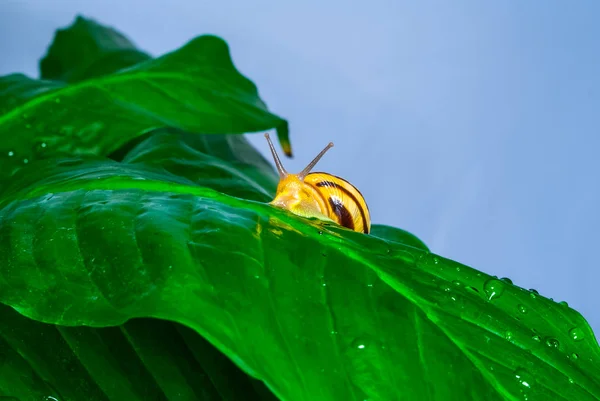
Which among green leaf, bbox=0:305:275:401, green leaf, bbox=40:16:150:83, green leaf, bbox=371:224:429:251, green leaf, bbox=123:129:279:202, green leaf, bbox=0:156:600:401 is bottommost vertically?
green leaf, bbox=0:305:275:401

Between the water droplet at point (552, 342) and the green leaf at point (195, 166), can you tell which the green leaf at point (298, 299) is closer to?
the water droplet at point (552, 342)

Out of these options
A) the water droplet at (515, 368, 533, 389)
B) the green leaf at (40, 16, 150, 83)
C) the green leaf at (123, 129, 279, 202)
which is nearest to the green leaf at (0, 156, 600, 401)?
the water droplet at (515, 368, 533, 389)

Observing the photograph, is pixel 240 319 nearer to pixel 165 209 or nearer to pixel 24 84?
pixel 165 209

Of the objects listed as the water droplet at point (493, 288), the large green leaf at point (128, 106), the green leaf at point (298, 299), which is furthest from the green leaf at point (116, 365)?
the large green leaf at point (128, 106)

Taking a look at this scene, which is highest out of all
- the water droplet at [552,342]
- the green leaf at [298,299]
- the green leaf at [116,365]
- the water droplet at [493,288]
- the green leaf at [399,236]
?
the green leaf at [399,236]

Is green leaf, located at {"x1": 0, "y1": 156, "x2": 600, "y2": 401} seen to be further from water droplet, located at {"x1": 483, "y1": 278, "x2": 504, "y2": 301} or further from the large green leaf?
the large green leaf
